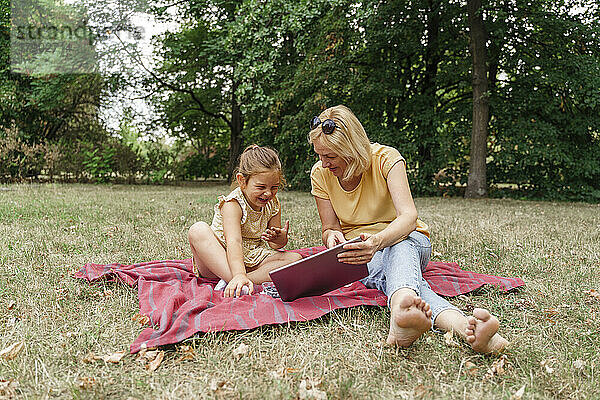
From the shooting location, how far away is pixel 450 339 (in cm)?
205

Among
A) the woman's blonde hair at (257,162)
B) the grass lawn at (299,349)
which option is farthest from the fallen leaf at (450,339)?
the woman's blonde hair at (257,162)

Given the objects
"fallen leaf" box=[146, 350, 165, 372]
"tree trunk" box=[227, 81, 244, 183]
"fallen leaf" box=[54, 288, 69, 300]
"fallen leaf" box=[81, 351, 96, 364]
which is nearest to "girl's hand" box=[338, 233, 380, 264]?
"fallen leaf" box=[146, 350, 165, 372]

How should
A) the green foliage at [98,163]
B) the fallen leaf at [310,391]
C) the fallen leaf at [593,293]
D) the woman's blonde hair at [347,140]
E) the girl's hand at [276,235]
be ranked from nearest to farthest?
the fallen leaf at [310,391], the woman's blonde hair at [347,140], the fallen leaf at [593,293], the girl's hand at [276,235], the green foliage at [98,163]

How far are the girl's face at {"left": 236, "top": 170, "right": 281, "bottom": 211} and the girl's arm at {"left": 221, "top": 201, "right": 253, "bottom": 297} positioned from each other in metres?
0.11

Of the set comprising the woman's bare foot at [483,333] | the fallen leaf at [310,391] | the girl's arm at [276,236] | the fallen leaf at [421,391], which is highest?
the girl's arm at [276,236]

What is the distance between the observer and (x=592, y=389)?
169 centimetres

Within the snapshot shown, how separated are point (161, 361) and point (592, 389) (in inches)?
65.4

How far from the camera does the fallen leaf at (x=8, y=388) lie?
160 cm

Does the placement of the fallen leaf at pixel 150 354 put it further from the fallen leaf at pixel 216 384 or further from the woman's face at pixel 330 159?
the woman's face at pixel 330 159

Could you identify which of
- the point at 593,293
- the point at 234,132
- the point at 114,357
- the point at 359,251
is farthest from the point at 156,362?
the point at 234,132

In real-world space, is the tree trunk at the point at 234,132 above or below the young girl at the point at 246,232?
above

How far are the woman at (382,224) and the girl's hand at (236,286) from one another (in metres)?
0.55

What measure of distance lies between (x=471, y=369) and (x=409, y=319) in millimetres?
312

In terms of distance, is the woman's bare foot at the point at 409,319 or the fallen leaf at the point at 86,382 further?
the woman's bare foot at the point at 409,319
